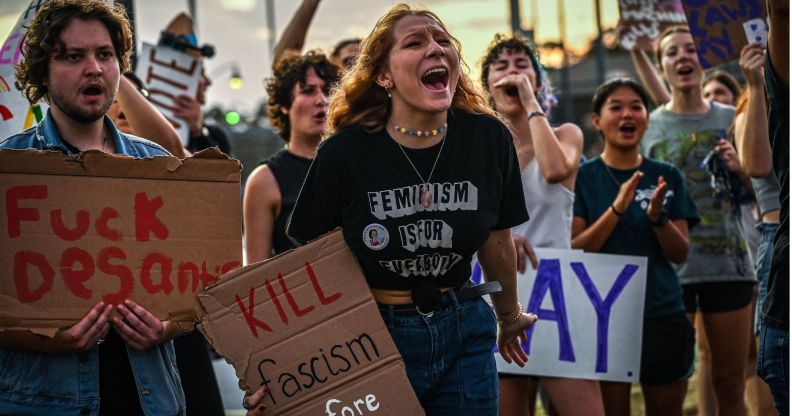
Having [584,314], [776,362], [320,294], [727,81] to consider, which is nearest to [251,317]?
[320,294]

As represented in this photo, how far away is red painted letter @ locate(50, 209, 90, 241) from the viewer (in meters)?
3.05

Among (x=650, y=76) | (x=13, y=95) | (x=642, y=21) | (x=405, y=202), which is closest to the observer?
(x=405, y=202)

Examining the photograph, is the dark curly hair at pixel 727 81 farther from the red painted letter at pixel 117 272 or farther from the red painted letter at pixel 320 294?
the red painted letter at pixel 117 272

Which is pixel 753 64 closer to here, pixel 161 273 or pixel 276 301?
pixel 276 301

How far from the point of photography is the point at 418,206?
334 centimetres

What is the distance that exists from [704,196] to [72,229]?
4.03 metres

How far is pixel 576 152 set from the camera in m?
5.08

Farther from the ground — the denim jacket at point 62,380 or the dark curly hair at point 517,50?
the dark curly hair at point 517,50

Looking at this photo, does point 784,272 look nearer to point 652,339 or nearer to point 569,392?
point 569,392

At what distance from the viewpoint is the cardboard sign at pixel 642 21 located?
268 inches

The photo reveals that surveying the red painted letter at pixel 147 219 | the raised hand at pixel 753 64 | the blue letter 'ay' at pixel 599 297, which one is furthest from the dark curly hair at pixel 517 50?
the red painted letter at pixel 147 219

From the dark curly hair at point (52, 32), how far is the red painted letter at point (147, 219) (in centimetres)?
49

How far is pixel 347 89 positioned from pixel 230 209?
2.06ft

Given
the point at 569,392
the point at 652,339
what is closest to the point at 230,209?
the point at 569,392
